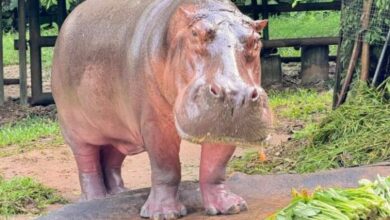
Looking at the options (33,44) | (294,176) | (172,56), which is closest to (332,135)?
(294,176)

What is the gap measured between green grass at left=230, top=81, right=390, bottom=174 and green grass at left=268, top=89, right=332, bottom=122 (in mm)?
1675

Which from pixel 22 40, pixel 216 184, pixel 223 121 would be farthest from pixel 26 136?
pixel 223 121

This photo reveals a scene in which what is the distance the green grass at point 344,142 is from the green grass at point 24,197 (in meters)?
1.45

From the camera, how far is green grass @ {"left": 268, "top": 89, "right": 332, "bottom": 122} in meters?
9.28

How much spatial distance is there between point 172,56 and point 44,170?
12.7 ft

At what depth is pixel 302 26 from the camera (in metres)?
14.3

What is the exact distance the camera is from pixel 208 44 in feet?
12.0

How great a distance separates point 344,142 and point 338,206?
325 cm

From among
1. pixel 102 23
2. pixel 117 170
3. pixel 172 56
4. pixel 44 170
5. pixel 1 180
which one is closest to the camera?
pixel 172 56

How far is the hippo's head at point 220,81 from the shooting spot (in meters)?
3.48

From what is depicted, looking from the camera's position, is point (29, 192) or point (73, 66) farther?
point (29, 192)

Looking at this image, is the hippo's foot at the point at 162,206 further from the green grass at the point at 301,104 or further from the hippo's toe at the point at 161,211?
the green grass at the point at 301,104

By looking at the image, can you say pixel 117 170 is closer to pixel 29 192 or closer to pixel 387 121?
pixel 29 192

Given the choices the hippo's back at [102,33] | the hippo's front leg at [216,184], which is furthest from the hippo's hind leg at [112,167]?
the hippo's front leg at [216,184]
